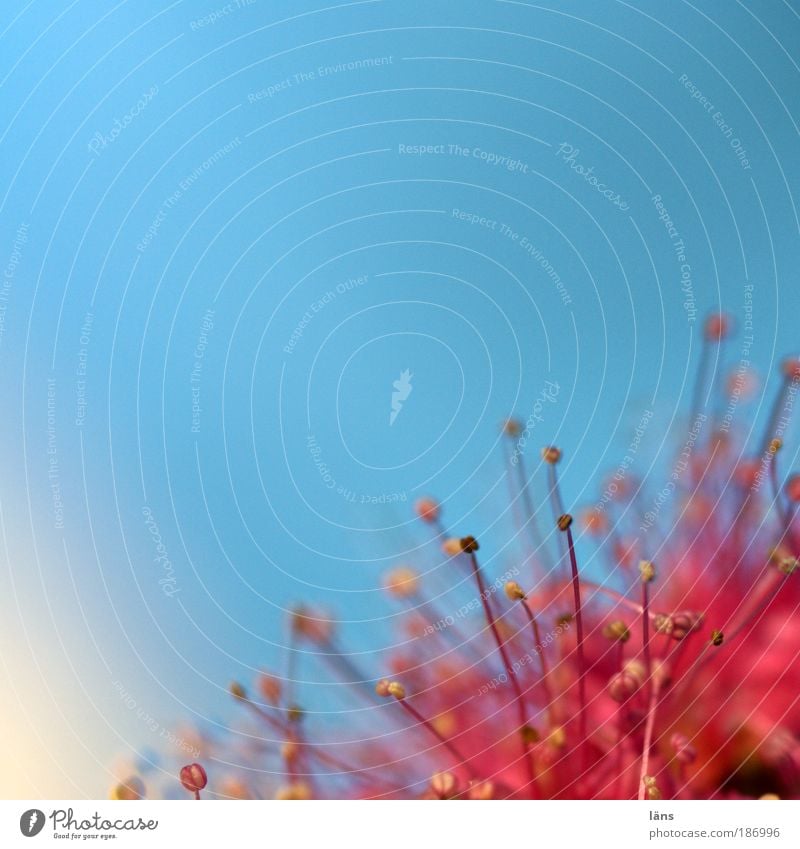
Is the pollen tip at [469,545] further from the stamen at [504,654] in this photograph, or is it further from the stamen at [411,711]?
the stamen at [411,711]

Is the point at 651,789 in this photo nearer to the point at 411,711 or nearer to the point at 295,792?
the point at 411,711

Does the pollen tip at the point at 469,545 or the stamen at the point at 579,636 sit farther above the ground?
the pollen tip at the point at 469,545

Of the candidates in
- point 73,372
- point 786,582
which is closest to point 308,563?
point 73,372

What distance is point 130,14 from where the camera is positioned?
1069 mm

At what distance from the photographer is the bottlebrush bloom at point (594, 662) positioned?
3.11ft

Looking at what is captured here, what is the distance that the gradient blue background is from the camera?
1.02 m

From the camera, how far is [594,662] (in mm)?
979

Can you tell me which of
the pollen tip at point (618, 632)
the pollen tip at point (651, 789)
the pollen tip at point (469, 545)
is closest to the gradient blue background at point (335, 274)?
the pollen tip at point (469, 545)
